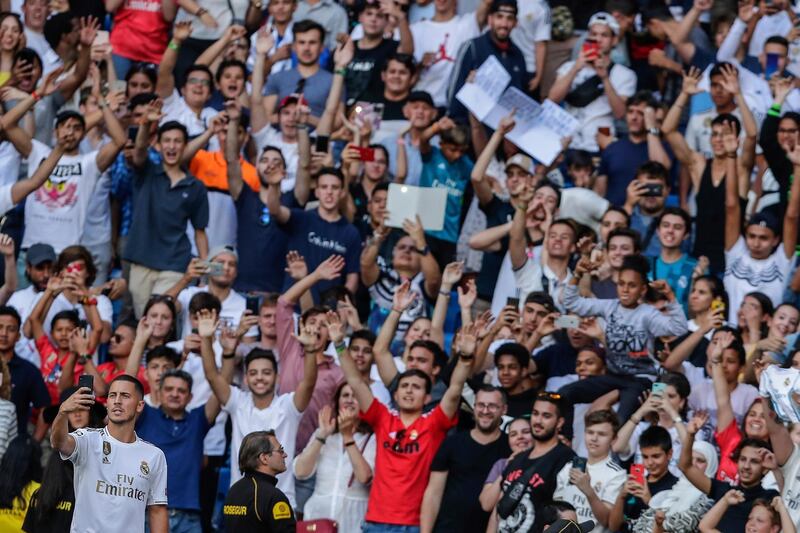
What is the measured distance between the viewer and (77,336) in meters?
13.3

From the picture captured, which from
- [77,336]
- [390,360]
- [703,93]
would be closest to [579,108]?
[703,93]

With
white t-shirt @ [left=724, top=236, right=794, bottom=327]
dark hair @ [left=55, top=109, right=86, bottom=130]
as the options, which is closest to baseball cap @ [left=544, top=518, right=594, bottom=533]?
white t-shirt @ [left=724, top=236, right=794, bottom=327]

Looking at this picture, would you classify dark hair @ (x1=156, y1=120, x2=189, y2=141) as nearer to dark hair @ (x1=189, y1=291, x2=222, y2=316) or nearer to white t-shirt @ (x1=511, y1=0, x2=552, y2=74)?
dark hair @ (x1=189, y1=291, x2=222, y2=316)

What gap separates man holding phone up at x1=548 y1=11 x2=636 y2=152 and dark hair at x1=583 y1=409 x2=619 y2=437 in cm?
498

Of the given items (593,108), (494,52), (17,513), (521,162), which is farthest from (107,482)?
(593,108)

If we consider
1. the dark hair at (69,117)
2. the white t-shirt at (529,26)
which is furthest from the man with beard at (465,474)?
the white t-shirt at (529,26)

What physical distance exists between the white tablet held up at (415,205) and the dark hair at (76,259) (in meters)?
2.42

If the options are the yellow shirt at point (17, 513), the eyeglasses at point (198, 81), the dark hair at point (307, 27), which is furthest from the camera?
the dark hair at point (307, 27)

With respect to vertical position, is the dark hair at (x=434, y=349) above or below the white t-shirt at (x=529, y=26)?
below

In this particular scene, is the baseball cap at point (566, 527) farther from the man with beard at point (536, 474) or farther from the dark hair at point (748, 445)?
the dark hair at point (748, 445)

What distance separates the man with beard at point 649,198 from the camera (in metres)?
15.0

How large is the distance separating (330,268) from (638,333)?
2500mm

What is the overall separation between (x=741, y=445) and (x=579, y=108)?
6050 mm

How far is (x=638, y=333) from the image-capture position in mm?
13008
